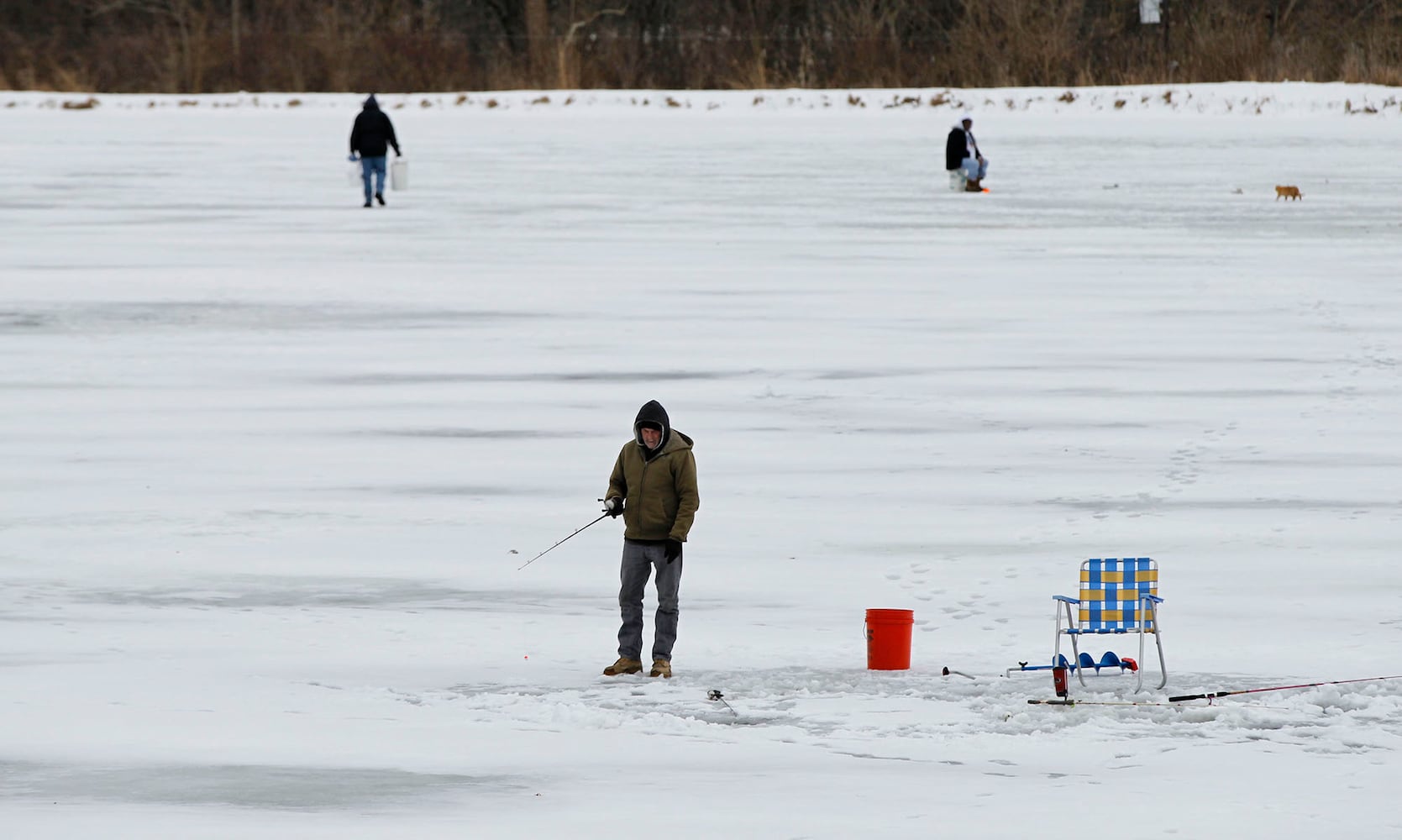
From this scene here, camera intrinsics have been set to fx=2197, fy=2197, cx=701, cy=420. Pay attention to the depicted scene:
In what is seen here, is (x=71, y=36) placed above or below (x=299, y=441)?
above

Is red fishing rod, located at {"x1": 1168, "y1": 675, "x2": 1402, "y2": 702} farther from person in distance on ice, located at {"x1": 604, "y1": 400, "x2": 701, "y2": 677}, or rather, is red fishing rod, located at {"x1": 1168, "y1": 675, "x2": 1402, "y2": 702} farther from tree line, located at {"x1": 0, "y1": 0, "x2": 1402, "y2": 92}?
tree line, located at {"x1": 0, "y1": 0, "x2": 1402, "y2": 92}

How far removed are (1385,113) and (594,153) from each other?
1186 centimetres

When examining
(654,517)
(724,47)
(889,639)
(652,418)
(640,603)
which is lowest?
(889,639)

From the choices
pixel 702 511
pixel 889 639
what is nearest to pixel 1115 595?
pixel 889 639

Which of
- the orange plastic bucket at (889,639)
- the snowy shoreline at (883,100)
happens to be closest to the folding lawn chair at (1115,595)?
the orange plastic bucket at (889,639)

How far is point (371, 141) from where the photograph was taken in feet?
78.2

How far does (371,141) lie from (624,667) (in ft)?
56.5

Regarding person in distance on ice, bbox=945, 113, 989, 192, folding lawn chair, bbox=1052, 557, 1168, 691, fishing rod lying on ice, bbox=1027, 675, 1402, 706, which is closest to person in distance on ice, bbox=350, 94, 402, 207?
person in distance on ice, bbox=945, 113, 989, 192

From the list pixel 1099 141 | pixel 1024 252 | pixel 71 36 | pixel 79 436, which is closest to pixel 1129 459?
pixel 79 436

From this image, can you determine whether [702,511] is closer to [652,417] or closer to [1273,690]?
[652,417]

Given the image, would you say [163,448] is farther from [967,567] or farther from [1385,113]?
[1385,113]

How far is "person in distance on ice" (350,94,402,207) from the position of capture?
77.4ft

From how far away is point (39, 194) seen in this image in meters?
25.8

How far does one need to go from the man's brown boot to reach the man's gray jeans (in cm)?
2
